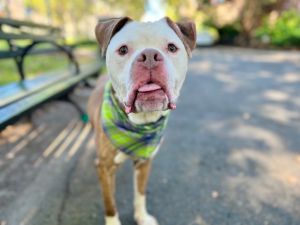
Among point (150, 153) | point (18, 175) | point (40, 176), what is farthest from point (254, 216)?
point (18, 175)

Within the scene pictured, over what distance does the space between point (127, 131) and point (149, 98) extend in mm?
540

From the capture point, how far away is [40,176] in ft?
10.1

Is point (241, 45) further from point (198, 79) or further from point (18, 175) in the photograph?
point (18, 175)

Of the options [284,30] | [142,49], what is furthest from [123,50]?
[284,30]

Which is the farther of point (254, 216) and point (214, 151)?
point (214, 151)

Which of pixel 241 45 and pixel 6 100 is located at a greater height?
pixel 6 100

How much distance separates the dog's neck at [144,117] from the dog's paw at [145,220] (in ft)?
2.61

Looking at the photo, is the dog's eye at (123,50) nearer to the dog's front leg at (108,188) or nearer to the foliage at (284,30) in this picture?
the dog's front leg at (108,188)

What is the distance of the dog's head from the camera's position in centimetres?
163

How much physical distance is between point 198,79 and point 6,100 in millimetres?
5465

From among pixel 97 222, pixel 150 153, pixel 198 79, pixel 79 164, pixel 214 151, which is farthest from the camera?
pixel 198 79

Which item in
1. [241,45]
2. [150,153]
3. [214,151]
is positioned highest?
[150,153]

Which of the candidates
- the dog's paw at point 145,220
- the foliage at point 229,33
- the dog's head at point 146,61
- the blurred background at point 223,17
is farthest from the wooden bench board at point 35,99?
the foliage at point 229,33

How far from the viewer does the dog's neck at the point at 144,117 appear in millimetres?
2059
